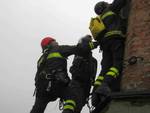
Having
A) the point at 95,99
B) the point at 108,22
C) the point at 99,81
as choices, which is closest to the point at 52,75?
the point at 99,81

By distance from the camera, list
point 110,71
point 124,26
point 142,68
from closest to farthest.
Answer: point 142,68 → point 110,71 → point 124,26

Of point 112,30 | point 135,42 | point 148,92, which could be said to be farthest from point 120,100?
point 112,30

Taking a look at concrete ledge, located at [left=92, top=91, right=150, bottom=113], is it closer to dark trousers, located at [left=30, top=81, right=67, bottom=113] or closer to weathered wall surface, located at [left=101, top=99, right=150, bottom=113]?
weathered wall surface, located at [left=101, top=99, right=150, bottom=113]

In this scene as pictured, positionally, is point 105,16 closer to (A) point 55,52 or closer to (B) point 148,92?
(A) point 55,52

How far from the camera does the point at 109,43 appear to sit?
27.1 feet

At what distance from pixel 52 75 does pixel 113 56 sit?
1.24 meters

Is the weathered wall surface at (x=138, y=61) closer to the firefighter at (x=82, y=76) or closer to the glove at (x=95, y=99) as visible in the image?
the glove at (x=95, y=99)

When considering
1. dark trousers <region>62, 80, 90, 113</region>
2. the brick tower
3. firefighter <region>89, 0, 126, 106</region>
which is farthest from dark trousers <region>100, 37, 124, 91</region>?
dark trousers <region>62, 80, 90, 113</region>

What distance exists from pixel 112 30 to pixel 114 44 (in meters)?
0.28

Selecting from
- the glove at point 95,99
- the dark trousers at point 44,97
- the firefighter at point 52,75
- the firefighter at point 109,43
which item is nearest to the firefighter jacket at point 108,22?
the firefighter at point 109,43

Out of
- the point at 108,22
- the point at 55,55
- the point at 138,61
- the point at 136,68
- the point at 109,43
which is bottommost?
the point at 136,68

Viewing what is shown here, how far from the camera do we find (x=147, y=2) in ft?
26.2

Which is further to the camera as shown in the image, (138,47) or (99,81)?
(99,81)

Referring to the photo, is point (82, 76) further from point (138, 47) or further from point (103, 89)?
point (138, 47)
